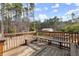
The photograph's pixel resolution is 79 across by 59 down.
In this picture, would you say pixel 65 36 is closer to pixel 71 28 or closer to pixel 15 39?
pixel 71 28

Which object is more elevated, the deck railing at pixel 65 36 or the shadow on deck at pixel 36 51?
the deck railing at pixel 65 36

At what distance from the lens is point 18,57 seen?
2.01m

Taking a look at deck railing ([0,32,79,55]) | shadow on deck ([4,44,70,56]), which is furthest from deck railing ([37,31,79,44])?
shadow on deck ([4,44,70,56])

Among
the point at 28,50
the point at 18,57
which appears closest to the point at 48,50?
the point at 28,50

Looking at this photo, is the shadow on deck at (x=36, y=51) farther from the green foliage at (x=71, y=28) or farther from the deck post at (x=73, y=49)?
the green foliage at (x=71, y=28)

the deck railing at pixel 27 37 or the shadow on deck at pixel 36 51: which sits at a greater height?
the deck railing at pixel 27 37

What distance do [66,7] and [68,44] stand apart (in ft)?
1.69

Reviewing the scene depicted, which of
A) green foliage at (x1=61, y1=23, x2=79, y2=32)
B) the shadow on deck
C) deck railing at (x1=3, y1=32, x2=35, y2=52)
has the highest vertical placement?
green foliage at (x1=61, y1=23, x2=79, y2=32)

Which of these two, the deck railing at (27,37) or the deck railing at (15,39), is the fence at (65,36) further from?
the deck railing at (15,39)

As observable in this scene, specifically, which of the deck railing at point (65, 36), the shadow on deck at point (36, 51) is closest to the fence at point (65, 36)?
the deck railing at point (65, 36)

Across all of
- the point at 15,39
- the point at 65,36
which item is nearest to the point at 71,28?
the point at 65,36

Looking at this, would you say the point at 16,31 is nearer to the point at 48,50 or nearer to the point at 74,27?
the point at 48,50

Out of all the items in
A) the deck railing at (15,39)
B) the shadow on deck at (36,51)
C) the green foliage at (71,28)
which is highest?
the green foliage at (71,28)

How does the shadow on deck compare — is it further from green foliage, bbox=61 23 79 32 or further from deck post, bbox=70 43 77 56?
green foliage, bbox=61 23 79 32
